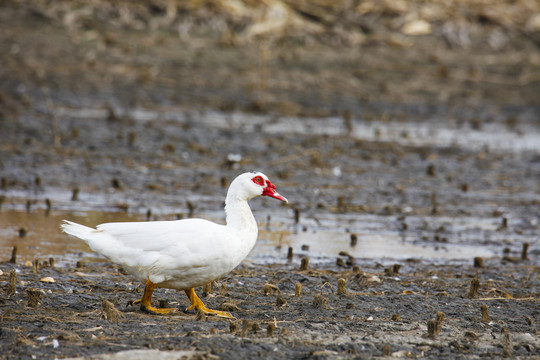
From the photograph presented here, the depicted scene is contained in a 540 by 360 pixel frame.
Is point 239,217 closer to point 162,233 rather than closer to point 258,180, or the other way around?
point 258,180

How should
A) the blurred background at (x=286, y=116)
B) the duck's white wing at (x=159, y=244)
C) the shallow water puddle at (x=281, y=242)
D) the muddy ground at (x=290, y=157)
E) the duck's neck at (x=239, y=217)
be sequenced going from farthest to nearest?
the blurred background at (x=286, y=116)
the shallow water puddle at (x=281, y=242)
the duck's neck at (x=239, y=217)
the duck's white wing at (x=159, y=244)
the muddy ground at (x=290, y=157)

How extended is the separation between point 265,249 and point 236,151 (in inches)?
216

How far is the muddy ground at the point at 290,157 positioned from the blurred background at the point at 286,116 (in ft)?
0.19

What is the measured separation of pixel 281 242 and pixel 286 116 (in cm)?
881

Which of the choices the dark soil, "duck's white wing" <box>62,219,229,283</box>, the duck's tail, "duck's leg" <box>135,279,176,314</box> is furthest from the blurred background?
"duck's leg" <box>135,279,176,314</box>

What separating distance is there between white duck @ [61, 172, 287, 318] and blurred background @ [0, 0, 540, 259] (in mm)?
2675

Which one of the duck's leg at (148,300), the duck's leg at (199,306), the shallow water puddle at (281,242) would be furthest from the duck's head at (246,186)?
the shallow water puddle at (281,242)

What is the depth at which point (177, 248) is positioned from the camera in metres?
6.25

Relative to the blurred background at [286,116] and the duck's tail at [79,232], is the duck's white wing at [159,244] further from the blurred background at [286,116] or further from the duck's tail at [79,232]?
the blurred background at [286,116]

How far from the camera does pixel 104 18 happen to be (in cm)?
2136

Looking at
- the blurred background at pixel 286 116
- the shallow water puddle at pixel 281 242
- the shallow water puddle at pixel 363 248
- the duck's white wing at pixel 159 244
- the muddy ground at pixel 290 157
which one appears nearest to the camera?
the muddy ground at pixel 290 157

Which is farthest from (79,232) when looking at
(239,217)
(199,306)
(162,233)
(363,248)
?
(363,248)

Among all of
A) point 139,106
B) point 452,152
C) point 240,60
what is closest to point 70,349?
point 452,152

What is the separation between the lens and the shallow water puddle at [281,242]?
29.3ft
